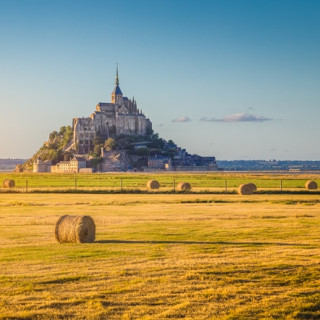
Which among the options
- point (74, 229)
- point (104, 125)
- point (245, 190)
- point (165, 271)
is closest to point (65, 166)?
point (104, 125)

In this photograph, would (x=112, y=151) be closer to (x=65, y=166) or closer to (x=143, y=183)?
(x=65, y=166)

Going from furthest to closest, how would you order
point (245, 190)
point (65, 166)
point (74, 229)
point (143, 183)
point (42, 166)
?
1. point (42, 166)
2. point (65, 166)
3. point (143, 183)
4. point (245, 190)
5. point (74, 229)

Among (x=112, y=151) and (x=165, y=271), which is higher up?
(x=112, y=151)

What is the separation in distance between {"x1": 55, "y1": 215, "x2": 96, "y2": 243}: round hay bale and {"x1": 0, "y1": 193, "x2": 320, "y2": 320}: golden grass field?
26 cm

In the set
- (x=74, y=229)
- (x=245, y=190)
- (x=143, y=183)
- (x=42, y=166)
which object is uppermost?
(x=42, y=166)

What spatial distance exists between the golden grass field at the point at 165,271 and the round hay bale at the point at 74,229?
0.87ft

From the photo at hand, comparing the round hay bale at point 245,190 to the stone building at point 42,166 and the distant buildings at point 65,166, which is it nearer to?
the distant buildings at point 65,166

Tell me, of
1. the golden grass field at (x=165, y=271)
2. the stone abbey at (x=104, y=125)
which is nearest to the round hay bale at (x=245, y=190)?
the golden grass field at (x=165, y=271)

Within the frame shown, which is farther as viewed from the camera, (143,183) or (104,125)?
(104,125)

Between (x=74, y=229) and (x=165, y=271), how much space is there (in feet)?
14.3

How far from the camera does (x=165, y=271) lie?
43.0 ft

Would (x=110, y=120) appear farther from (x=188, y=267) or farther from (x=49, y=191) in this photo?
(x=188, y=267)

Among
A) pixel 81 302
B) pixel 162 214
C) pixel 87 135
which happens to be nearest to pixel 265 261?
pixel 81 302

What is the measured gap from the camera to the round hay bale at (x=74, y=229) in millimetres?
16641
